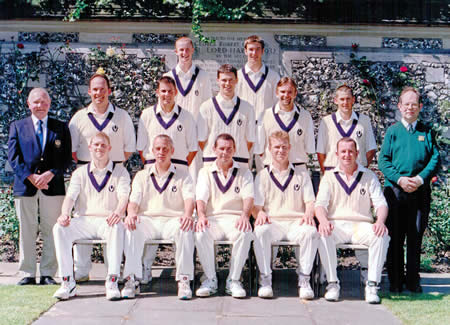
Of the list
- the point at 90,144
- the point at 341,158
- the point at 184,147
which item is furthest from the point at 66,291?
the point at 341,158

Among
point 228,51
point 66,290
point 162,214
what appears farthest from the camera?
point 228,51

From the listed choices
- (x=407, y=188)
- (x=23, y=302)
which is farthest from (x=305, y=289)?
(x=23, y=302)

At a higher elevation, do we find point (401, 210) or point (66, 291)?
point (401, 210)

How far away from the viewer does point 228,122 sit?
6484 mm

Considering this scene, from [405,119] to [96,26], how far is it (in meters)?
4.58

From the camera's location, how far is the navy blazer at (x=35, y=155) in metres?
6.28

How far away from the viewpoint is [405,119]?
6.27m

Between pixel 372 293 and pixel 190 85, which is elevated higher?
pixel 190 85

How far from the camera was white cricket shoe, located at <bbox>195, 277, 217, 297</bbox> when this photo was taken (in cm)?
571

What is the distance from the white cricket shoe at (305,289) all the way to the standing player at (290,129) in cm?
126

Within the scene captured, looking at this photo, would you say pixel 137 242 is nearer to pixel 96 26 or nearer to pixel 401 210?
pixel 401 210

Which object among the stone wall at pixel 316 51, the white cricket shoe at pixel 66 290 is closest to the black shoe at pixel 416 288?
the stone wall at pixel 316 51

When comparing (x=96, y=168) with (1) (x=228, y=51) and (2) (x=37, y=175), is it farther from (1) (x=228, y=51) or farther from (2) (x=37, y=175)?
(1) (x=228, y=51)

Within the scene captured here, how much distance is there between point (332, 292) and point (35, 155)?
327cm
